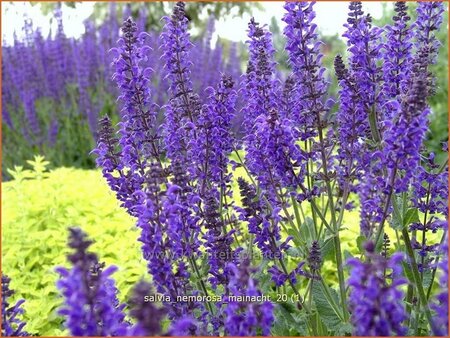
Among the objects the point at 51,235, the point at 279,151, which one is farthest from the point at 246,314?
the point at 51,235

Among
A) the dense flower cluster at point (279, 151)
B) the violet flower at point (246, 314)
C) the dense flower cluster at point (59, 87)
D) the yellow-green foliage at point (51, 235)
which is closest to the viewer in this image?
the violet flower at point (246, 314)

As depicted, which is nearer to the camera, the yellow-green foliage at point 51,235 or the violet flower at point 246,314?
the violet flower at point 246,314

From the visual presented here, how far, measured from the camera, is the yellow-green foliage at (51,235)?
13.1 ft

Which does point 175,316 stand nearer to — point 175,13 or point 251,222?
point 251,222

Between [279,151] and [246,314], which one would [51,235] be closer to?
[279,151]

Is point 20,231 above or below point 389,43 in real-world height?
below

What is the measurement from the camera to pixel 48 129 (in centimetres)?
722

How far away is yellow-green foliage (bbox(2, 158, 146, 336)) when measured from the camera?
399 cm

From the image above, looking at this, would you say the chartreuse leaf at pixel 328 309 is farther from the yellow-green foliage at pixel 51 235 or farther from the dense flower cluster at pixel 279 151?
the yellow-green foliage at pixel 51 235

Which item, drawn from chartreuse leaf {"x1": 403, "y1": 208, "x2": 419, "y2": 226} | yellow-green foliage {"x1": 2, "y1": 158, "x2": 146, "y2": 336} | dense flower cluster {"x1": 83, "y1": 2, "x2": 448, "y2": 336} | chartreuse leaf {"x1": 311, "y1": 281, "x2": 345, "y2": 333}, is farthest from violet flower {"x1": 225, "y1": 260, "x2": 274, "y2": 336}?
yellow-green foliage {"x1": 2, "y1": 158, "x2": 146, "y2": 336}

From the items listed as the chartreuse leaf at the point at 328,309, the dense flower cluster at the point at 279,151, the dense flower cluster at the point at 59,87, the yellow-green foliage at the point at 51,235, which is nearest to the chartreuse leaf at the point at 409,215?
the dense flower cluster at the point at 279,151

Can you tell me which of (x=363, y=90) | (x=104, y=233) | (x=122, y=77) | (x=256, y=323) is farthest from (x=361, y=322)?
(x=104, y=233)

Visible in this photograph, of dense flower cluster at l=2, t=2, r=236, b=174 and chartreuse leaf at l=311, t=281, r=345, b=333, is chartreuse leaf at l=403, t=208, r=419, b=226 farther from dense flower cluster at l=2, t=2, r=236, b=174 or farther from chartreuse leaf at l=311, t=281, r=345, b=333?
dense flower cluster at l=2, t=2, r=236, b=174

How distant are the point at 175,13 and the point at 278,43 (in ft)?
40.2
